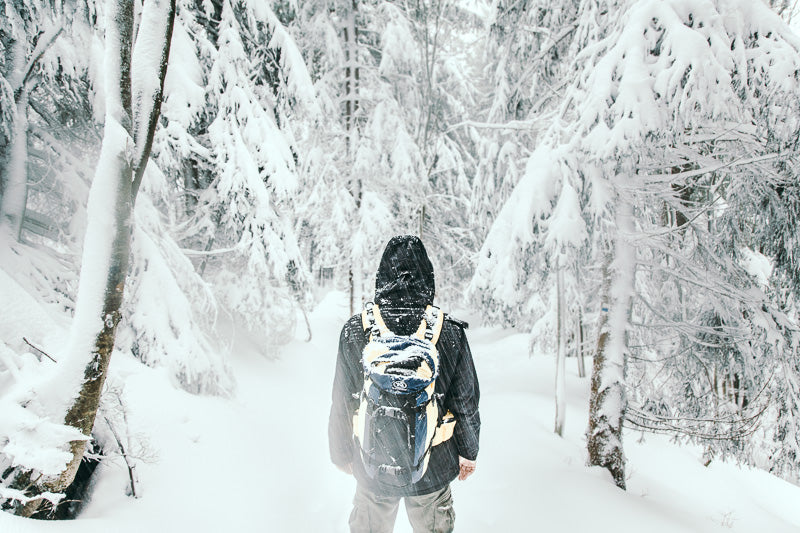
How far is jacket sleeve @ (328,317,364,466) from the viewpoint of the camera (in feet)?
7.37

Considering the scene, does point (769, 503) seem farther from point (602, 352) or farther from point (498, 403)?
point (602, 352)

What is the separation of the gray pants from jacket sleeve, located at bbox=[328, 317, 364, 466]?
0.23 m

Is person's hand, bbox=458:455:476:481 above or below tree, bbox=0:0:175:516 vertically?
below

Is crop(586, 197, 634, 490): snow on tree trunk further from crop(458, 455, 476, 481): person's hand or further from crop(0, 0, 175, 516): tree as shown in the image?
crop(0, 0, 175, 516): tree

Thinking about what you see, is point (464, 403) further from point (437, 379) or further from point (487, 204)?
point (487, 204)

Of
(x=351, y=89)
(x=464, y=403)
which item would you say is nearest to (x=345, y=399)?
(x=464, y=403)

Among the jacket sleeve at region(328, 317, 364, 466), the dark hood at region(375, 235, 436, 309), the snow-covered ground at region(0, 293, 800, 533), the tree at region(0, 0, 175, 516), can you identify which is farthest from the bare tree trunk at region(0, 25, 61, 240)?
the dark hood at region(375, 235, 436, 309)

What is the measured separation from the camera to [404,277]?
7.29ft

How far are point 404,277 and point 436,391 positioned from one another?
669 mm

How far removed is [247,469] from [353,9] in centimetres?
1195

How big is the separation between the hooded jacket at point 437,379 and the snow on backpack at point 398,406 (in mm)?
110

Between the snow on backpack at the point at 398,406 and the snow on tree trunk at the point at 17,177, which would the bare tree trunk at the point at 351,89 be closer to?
the snow on tree trunk at the point at 17,177

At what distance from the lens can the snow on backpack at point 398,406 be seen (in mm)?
1938

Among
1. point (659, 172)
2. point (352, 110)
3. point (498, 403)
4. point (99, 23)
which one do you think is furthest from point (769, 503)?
point (352, 110)
